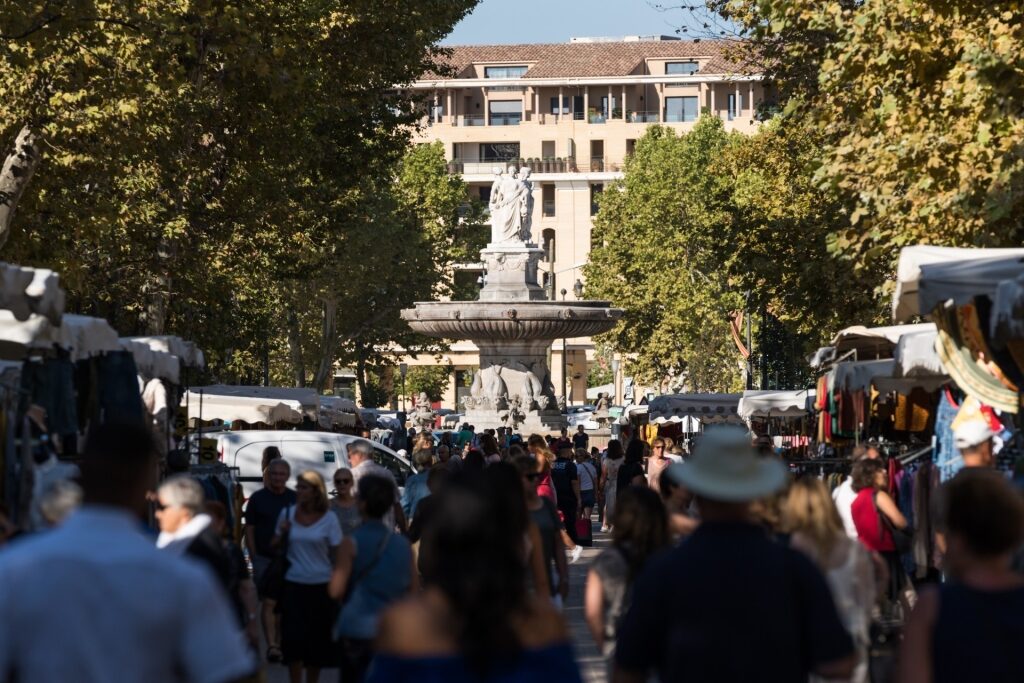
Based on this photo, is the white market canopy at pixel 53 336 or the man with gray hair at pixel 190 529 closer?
the man with gray hair at pixel 190 529

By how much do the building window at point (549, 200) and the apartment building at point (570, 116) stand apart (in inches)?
2.5

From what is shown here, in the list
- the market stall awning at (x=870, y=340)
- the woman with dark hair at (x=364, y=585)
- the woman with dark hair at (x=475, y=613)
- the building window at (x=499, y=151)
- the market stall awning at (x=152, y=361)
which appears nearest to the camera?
the woman with dark hair at (x=475, y=613)

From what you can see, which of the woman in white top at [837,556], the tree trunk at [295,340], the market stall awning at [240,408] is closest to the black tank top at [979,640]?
the woman in white top at [837,556]

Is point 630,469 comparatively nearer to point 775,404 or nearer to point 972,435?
point 775,404

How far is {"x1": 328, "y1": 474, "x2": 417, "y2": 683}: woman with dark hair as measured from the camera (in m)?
8.80

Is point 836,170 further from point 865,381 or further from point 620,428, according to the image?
point 620,428

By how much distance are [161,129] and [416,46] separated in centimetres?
1078

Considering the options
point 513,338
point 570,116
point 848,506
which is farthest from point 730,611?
point 570,116

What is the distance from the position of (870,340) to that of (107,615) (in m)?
16.2

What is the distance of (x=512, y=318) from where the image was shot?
48.8 metres

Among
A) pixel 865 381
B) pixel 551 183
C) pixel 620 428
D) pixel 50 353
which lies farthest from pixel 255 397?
pixel 551 183

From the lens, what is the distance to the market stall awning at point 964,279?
11852 mm

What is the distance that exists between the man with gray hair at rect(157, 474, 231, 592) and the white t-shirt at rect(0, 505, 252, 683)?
179 inches

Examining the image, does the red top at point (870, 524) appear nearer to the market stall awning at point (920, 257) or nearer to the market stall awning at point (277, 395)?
the market stall awning at point (920, 257)
